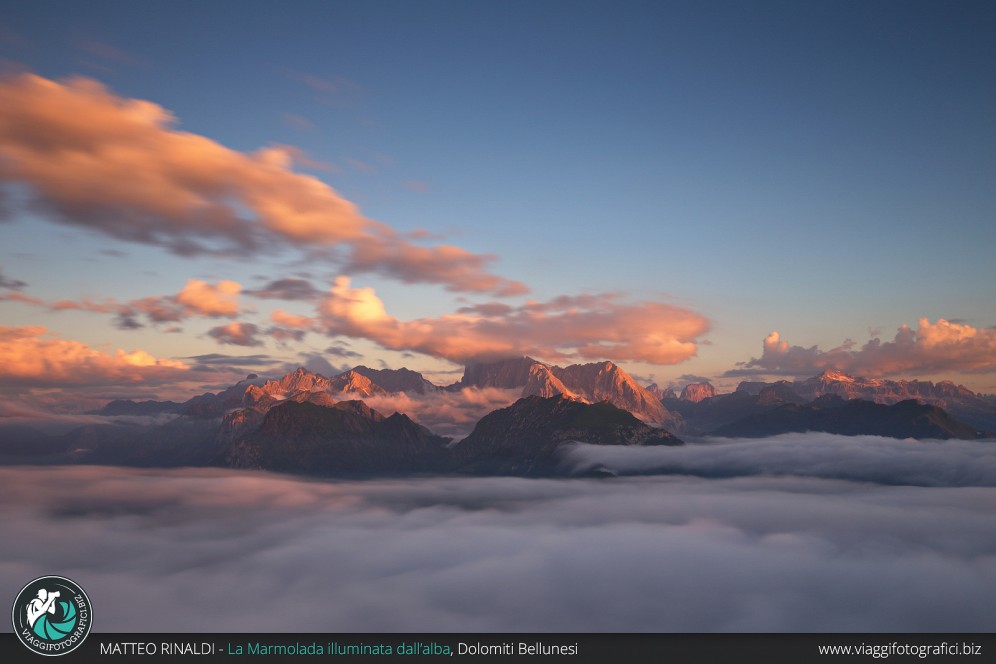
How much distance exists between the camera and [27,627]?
99.9m

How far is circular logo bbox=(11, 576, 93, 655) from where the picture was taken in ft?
325

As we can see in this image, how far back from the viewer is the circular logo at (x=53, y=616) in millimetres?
99125

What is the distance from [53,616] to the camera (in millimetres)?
100812
